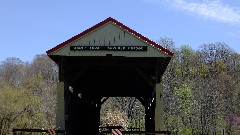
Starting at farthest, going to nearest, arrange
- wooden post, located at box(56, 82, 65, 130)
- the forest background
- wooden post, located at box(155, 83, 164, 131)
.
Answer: the forest background
wooden post, located at box(155, 83, 164, 131)
wooden post, located at box(56, 82, 65, 130)

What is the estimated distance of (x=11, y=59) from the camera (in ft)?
266

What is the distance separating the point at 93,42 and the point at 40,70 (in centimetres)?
6829

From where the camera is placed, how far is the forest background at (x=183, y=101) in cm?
4000

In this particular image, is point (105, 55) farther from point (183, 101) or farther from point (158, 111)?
point (183, 101)

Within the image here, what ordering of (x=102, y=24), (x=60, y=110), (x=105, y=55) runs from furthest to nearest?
(x=102, y=24) < (x=105, y=55) < (x=60, y=110)

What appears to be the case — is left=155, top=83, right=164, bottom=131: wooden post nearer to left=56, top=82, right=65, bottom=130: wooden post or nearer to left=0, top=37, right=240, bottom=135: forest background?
left=56, top=82, right=65, bottom=130: wooden post

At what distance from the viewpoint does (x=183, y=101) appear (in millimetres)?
53281

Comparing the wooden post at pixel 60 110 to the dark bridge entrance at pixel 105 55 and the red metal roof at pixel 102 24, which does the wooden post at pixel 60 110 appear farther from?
the red metal roof at pixel 102 24

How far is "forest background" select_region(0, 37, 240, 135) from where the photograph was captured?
40000 millimetres

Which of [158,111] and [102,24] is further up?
[102,24]

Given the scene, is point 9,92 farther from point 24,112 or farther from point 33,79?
point 33,79

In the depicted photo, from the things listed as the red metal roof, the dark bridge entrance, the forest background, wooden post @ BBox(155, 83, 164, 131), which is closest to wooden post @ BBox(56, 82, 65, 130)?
the dark bridge entrance

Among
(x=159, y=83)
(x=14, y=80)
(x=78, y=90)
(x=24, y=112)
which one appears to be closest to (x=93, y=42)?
(x=159, y=83)

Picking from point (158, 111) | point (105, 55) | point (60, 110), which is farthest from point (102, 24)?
point (158, 111)
